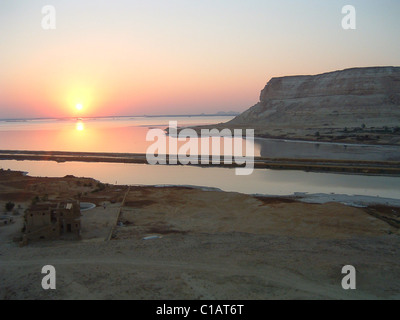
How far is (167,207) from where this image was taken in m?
15.5

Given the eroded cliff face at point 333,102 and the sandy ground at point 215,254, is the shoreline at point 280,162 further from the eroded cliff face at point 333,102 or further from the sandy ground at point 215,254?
the eroded cliff face at point 333,102

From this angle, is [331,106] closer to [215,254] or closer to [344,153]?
[344,153]

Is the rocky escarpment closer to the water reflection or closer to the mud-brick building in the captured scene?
the water reflection

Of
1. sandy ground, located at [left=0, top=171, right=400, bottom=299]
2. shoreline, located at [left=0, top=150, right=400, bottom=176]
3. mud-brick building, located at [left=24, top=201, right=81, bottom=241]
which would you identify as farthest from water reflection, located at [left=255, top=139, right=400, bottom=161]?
mud-brick building, located at [left=24, top=201, right=81, bottom=241]

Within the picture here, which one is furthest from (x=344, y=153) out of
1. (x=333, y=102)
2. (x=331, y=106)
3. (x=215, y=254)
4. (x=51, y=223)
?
(x=333, y=102)

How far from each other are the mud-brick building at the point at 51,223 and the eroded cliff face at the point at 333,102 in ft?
174

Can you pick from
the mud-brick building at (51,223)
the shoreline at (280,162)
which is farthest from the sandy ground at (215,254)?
the shoreline at (280,162)

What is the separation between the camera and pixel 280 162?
3067cm

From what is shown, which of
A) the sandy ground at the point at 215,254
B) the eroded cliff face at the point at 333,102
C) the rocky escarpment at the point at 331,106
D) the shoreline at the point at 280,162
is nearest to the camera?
the sandy ground at the point at 215,254

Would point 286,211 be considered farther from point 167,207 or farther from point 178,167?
point 178,167

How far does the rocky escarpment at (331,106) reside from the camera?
57281mm

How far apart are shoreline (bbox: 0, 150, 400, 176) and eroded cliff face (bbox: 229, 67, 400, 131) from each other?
30.2 meters

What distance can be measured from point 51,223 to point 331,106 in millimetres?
68034

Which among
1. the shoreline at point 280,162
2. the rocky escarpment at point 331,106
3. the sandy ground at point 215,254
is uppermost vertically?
the rocky escarpment at point 331,106
